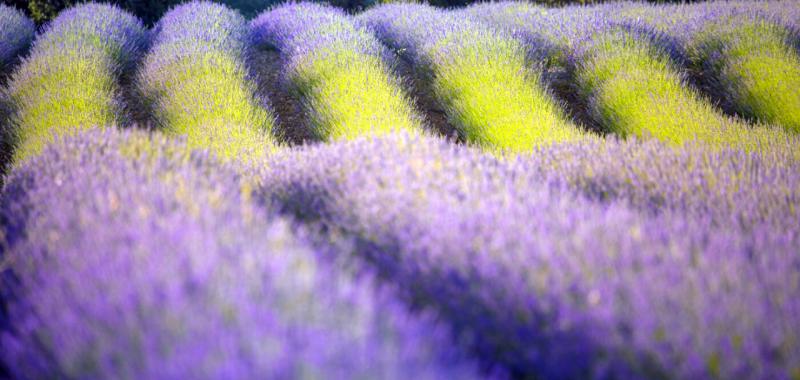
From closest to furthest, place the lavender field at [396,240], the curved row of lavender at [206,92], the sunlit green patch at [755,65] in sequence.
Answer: the lavender field at [396,240] < the curved row of lavender at [206,92] < the sunlit green patch at [755,65]

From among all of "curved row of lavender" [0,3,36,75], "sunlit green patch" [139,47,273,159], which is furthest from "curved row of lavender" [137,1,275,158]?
"curved row of lavender" [0,3,36,75]

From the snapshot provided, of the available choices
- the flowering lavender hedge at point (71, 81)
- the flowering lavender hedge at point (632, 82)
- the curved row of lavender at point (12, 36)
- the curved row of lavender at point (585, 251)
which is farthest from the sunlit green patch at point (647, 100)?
the curved row of lavender at point (12, 36)

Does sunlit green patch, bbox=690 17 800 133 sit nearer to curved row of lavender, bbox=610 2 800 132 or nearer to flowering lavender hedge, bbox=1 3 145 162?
curved row of lavender, bbox=610 2 800 132

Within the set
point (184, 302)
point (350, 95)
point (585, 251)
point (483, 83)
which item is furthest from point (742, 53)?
point (184, 302)

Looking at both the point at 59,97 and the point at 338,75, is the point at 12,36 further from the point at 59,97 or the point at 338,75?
the point at 338,75

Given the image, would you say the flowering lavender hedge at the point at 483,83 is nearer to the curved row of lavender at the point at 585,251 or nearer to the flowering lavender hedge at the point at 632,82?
the flowering lavender hedge at the point at 632,82
